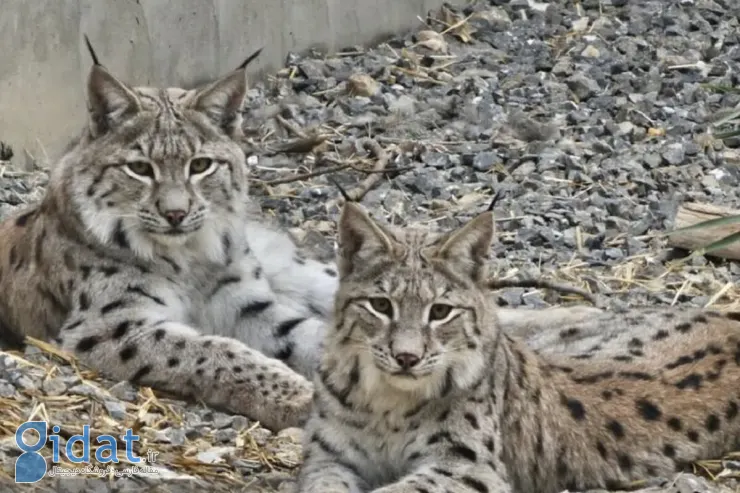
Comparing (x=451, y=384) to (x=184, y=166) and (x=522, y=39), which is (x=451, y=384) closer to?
(x=184, y=166)

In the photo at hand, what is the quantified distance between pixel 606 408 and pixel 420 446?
2.80 feet

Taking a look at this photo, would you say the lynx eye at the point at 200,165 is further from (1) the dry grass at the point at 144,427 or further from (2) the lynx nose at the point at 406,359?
(2) the lynx nose at the point at 406,359

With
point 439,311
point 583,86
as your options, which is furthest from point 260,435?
point 583,86

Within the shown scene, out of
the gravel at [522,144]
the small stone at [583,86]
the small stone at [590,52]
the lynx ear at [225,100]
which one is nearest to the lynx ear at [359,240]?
the gravel at [522,144]

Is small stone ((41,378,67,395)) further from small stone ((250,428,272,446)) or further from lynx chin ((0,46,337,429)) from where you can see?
small stone ((250,428,272,446))

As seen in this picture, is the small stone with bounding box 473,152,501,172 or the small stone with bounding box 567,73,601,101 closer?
the small stone with bounding box 473,152,501,172

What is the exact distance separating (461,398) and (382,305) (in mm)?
461

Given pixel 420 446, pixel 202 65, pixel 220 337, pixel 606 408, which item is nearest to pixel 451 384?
pixel 420 446

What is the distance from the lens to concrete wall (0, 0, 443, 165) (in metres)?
10.7

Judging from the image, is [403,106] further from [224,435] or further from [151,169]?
[224,435]

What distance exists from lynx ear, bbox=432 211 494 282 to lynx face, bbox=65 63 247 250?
1954mm

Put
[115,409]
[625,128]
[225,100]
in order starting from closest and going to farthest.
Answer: [115,409] < [225,100] < [625,128]

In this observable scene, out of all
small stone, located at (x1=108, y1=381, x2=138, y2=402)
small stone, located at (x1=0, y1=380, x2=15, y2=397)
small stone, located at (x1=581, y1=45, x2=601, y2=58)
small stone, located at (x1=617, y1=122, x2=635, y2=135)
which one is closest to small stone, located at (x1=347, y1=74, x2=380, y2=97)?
small stone, located at (x1=617, y1=122, x2=635, y2=135)

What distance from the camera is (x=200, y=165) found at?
8703 mm
